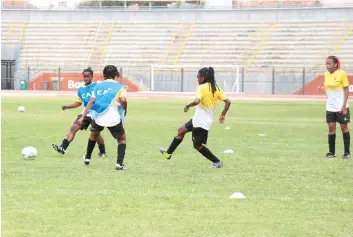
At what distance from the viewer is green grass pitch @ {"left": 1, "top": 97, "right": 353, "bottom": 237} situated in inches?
342

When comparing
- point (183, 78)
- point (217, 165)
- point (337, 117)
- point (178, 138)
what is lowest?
point (183, 78)

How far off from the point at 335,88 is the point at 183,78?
4551cm

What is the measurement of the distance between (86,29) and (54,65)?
5.47m

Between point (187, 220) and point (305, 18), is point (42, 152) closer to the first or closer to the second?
point (187, 220)

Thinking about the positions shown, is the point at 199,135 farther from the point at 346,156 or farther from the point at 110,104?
the point at 346,156

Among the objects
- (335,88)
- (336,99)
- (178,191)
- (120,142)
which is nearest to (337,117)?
(336,99)

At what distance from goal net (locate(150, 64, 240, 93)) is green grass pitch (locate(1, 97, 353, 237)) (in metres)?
40.1

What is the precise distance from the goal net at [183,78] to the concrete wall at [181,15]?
785 centimetres

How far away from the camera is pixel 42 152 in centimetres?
1728

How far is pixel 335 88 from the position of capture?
16953mm

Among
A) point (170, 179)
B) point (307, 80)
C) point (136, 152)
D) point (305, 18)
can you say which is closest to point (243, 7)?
point (305, 18)

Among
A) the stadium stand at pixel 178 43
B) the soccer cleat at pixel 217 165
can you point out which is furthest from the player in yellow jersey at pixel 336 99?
the stadium stand at pixel 178 43

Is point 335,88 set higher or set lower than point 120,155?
higher

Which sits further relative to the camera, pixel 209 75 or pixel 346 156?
pixel 346 156
